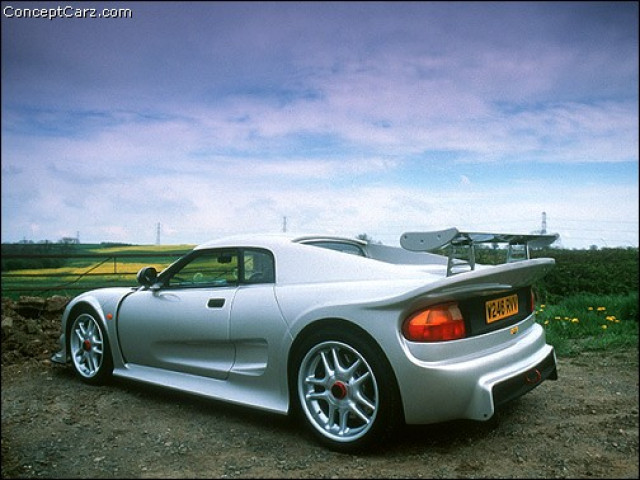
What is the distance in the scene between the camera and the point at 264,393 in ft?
11.2

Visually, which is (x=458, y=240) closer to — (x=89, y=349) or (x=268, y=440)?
(x=268, y=440)

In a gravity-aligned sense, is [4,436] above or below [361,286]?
below

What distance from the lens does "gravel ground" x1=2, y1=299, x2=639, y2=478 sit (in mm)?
2820

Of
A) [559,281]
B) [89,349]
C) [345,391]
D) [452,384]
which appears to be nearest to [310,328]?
[345,391]

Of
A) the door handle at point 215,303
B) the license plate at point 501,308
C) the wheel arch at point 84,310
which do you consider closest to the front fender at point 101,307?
the wheel arch at point 84,310

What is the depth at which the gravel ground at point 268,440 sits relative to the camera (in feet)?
9.25

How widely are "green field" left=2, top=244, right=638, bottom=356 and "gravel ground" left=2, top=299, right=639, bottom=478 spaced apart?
1512 millimetres

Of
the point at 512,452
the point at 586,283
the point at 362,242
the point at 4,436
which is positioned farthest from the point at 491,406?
the point at 586,283

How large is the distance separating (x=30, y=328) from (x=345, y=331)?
16.0 feet

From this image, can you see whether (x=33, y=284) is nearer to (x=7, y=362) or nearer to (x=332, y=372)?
(x=7, y=362)

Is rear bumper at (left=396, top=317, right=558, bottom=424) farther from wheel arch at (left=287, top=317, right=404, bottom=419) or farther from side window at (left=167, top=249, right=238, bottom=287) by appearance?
side window at (left=167, top=249, right=238, bottom=287)

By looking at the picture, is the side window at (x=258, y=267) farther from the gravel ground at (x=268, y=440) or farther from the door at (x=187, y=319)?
the gravel ground at (x=268, y=440)

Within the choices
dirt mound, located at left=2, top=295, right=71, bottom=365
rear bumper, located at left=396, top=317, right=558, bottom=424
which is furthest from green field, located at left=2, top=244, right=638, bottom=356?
rear bumper, located at left=396, top=317, right=558, bottom=424

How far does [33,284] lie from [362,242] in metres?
4.95
